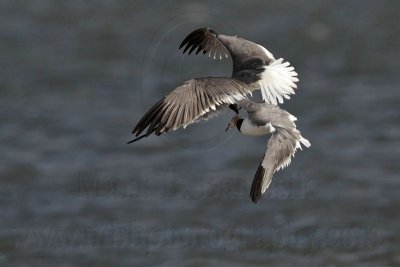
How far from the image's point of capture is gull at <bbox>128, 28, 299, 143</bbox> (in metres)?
11.7

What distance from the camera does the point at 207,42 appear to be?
1380 cm

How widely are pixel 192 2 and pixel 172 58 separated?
7.45 feet

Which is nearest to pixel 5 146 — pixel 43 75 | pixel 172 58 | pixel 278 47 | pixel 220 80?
pixel 43 75

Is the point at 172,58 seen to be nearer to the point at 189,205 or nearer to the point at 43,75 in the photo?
the point at 43,75

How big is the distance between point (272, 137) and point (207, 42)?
81.9 inches

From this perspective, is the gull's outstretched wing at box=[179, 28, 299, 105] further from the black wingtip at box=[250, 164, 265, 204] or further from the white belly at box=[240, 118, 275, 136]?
the black wingtip at box=[250, 164, 265, 204]

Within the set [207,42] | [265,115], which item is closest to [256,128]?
[265,115]

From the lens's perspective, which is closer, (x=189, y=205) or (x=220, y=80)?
(x=220, y=80)

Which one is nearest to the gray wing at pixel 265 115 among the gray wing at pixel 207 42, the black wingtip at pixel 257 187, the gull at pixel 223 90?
the gull at pixel 223 90

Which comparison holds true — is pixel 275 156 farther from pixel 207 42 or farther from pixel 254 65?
pixel 207 42

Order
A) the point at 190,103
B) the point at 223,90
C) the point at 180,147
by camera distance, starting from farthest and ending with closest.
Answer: the point at 180,147 → the point at 223,90 → the point at 190,103

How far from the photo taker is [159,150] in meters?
25.5

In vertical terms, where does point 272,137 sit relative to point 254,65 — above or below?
below

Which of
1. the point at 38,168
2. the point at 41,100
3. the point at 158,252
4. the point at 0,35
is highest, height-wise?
the point at 0,35
